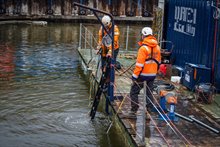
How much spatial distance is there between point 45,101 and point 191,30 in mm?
5400

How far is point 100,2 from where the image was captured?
3906 centimetres

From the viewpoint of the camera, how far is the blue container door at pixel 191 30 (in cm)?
1253

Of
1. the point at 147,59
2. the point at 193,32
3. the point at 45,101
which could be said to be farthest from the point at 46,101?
the point at 193,32

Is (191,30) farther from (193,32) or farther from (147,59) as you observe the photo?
(147,59)

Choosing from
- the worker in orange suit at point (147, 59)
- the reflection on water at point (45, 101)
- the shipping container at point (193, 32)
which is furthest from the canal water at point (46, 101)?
the shipping container at point (193, 32)

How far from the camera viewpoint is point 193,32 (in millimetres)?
13594

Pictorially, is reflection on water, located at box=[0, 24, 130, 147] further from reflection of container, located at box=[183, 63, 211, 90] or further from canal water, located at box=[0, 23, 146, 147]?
reflection of container, located at box=[183, 63, 211, 90]

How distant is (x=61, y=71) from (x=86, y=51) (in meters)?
3.10

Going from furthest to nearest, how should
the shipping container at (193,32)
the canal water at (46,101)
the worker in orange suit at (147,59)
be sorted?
the shipping container at (193,32)
the canal water at (46,101)
the worker in orange suit at (147,59)

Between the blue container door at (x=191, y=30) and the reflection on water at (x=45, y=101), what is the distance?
3.74 metres

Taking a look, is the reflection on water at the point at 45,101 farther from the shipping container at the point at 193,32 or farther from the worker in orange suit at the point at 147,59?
the shipping container at the point at 193,32

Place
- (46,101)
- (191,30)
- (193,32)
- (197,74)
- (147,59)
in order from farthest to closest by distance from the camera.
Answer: (191,30) < (193,32) < (46,101) < (197,74) < (147,59)

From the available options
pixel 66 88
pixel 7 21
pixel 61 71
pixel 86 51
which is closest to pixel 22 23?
pixel 7 21

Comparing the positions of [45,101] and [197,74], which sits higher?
[197,74]
